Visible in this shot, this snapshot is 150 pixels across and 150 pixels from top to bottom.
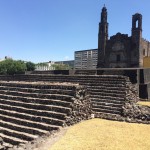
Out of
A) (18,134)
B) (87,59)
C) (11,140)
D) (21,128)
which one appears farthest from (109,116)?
(87,59)

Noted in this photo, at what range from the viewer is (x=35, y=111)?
10.4 meters

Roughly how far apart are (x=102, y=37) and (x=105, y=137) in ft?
104

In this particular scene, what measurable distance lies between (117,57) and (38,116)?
28.7 metres

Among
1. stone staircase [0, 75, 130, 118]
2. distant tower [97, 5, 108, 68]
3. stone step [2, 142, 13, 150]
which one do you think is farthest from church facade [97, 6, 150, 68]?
stone step [2, 142, 13, 150]

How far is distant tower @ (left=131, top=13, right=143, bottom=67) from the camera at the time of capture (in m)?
34.9

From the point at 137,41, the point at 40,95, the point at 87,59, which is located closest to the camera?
the point at 40,95

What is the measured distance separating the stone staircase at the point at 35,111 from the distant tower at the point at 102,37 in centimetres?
2602

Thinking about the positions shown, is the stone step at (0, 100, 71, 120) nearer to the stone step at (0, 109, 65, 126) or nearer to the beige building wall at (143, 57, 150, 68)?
the stone step at (0, 109, 65, 126)

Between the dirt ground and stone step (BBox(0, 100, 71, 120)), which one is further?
stone step (BBox(0, 100, 71, 120))

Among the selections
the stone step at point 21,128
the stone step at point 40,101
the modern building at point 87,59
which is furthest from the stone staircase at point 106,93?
the modern building at point 87,59

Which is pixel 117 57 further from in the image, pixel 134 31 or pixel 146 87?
pixel 146 87

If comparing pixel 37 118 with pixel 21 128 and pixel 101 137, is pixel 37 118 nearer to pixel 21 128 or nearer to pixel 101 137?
pixel 21 128

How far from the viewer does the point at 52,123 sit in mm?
9289


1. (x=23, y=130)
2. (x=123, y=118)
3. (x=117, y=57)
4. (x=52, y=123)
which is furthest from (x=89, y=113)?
(x=117, y=57)
